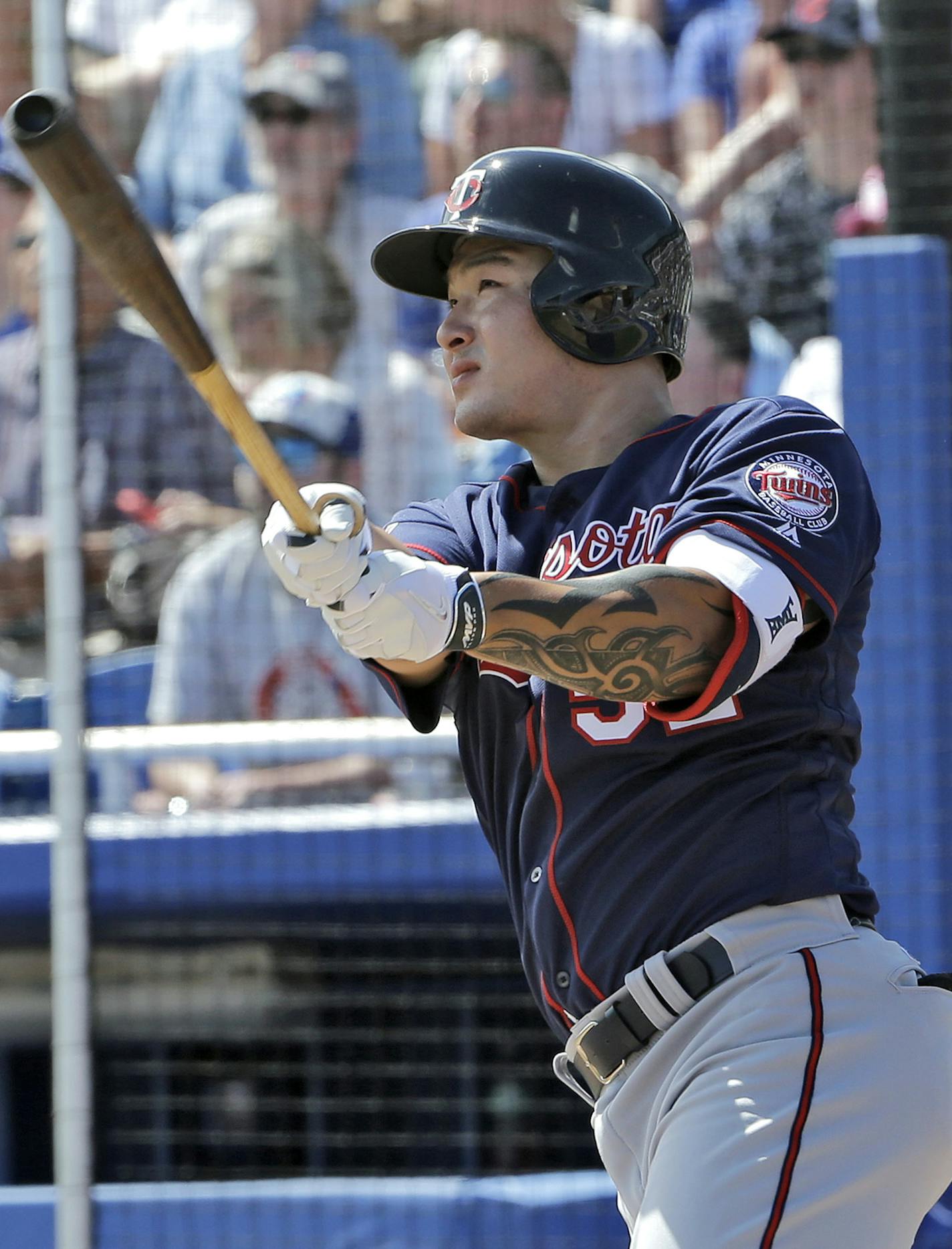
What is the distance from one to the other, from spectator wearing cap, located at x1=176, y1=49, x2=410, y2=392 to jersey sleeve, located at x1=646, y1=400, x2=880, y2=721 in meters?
2.98

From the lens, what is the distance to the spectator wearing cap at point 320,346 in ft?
16.3

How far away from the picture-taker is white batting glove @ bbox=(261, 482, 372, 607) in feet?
6.01

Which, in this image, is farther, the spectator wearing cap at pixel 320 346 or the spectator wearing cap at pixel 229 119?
the spectator wearing cap at pixel 229 119

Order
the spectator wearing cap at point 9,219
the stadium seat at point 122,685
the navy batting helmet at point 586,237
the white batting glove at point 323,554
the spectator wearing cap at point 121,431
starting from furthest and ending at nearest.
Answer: the spectator wearing cap at point 9,219 < the stadium seat at point 122,685 < the spectator wearing cap at point 121,431 < the navy batting helmet at point 586,237 < the white batting glove at point 323,554

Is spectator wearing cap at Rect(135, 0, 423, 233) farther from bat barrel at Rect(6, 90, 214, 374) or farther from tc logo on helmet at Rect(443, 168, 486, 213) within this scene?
bat barrel at Rect(6, 90, 214, 374)

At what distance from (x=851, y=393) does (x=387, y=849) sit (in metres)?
1.70

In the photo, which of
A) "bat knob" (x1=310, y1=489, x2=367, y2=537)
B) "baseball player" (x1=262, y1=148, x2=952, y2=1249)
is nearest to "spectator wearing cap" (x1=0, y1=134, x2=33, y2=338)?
"baseball player" (x1=262, y1=148, x2=952, y2=1249)

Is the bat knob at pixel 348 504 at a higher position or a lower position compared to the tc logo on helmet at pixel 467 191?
lower

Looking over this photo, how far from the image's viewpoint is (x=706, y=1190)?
1.98m

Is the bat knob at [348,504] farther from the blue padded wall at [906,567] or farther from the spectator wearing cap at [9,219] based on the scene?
the spectator wearing cap at [9,219]

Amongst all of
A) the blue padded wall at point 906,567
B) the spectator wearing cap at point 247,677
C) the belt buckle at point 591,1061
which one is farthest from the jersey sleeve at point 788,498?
the spectator wearing cap at point 247,677

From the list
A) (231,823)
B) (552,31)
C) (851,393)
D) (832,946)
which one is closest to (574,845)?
(832,946)

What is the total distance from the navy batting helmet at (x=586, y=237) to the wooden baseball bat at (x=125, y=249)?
1.94ft

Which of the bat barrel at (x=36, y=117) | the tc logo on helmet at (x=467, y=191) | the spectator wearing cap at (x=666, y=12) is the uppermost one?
the spectator wearing cap at (x=666, y=12)
